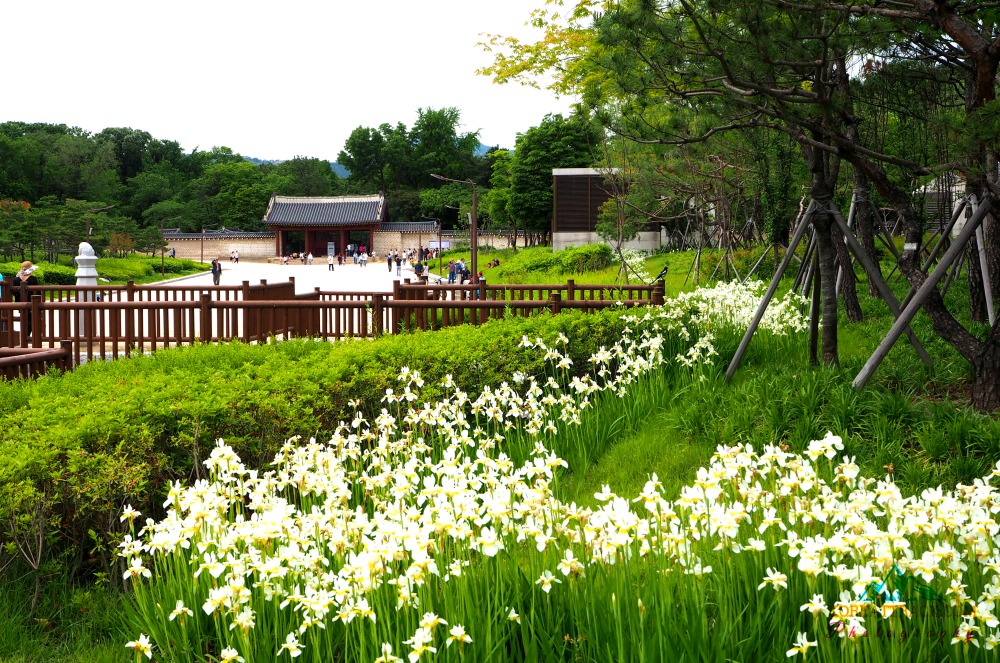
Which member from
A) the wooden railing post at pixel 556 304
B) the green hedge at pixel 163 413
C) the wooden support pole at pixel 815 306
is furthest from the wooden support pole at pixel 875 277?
the wooden railing post at pixel 556 304

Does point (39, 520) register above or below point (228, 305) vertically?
below

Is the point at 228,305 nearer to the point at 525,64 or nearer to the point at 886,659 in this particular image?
the point at 886,659

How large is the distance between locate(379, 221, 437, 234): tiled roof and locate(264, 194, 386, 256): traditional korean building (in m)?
0.71

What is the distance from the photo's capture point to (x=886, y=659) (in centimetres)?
229

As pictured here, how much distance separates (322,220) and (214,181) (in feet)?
45.4

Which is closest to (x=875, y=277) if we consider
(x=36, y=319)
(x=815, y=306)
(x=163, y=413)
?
(x=815, y=306)

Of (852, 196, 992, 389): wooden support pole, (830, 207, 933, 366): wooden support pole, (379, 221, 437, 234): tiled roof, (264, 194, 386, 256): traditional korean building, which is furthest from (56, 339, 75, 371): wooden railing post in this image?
(379, 221, 437, 234): tiled roof

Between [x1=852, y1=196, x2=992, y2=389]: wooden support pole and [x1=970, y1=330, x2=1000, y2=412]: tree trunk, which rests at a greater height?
[x1=852, y1=196, x2=992, y2=389]: wooden support pole

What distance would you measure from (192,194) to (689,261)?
58.2m

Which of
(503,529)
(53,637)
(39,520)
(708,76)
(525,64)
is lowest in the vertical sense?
(53,637)

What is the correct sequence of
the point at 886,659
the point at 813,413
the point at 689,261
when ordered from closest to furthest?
the point at 886,659 → the point at 813,413 → the point at 689,261

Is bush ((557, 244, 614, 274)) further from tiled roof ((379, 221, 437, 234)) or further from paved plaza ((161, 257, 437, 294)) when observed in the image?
tiled roof ((379, 221, 437, 234))

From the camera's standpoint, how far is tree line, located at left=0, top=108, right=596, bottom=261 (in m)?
45.6

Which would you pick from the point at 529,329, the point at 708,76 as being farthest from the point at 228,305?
the point at 708,76
